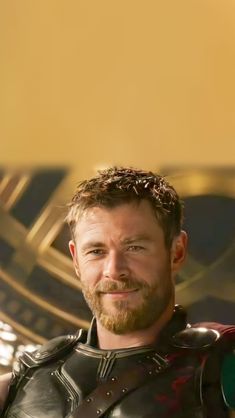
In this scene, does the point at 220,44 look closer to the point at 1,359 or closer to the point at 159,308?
the point at 159,308

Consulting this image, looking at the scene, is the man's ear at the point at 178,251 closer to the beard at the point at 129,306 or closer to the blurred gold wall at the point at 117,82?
the beard at the point at 129,306

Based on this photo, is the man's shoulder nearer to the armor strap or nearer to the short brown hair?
the armor strap

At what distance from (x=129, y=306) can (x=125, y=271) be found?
2.0 inches

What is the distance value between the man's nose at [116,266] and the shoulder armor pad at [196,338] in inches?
4.5

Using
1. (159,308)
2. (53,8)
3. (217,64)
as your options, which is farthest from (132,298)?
(53,8)

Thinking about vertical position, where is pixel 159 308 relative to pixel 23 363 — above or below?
above

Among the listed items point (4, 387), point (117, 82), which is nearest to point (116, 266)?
point (4, 387)

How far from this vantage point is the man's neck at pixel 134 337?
0.99 m

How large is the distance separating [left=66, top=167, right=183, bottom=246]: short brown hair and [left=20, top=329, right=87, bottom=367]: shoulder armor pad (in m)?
0.17

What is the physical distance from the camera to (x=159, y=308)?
99 centimetres

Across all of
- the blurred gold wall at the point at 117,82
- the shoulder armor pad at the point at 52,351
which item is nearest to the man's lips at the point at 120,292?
the shoulder armor pad at the point at 52,351

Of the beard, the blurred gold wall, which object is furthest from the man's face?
the blurred gold wall

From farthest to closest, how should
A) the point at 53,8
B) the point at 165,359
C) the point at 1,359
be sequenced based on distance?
the point at 53,8 < the point at 1,359 < the point at 165,359

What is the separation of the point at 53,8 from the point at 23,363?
76 centimetres
